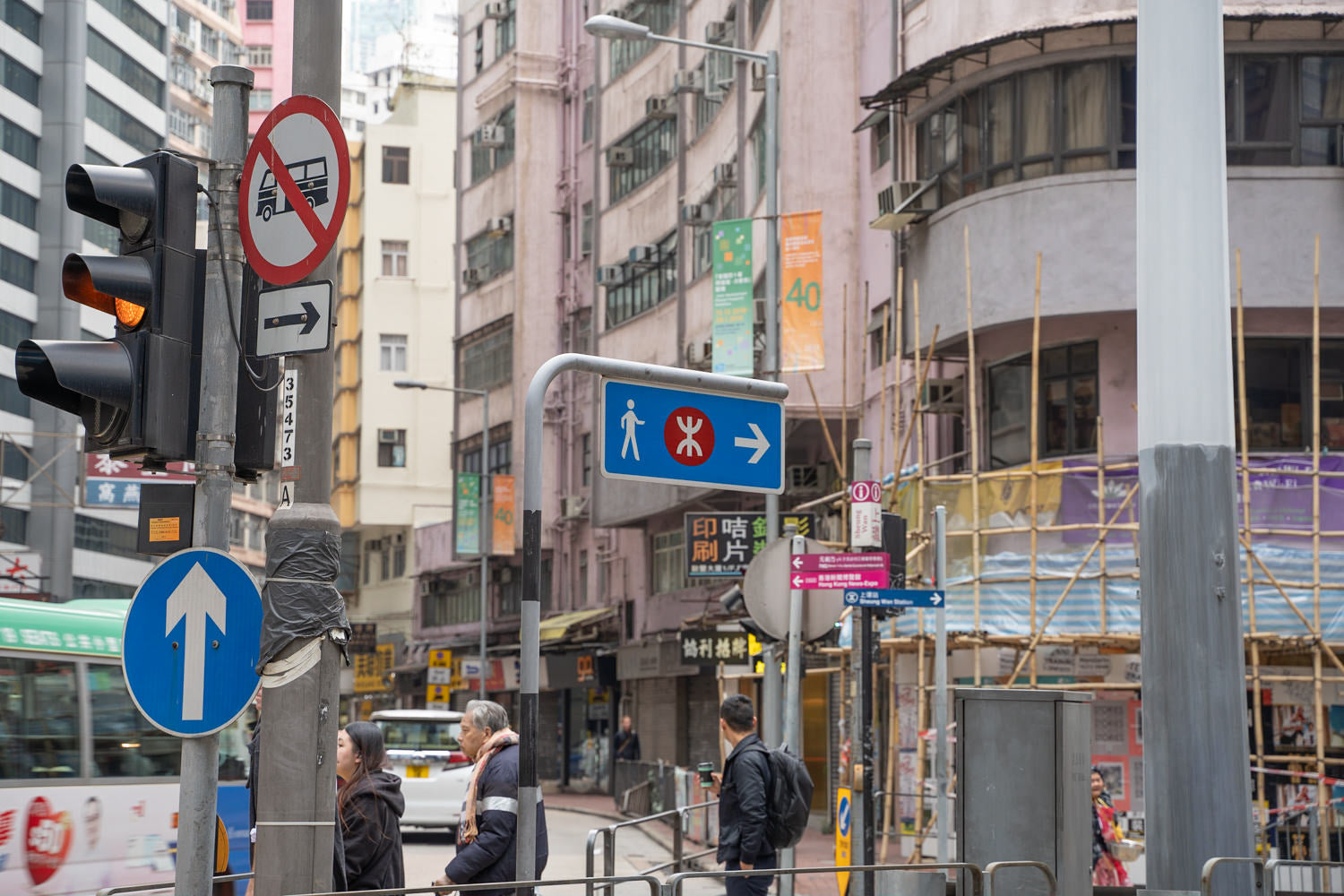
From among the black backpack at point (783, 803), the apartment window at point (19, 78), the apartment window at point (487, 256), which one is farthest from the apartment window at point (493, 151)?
the black backpack at point (783, 803)

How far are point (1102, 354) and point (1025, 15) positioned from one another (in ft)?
13.3

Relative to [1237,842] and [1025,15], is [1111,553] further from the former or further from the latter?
[1237,842]

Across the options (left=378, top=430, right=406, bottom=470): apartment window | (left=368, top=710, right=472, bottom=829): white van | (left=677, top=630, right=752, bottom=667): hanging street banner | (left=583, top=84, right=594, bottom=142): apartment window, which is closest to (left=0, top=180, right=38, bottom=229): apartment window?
(left=378, top=430, right=406, bottom=470): apartment window

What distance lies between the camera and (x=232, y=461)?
5828mm

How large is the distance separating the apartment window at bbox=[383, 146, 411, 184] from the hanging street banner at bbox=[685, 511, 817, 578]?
48.3 metres

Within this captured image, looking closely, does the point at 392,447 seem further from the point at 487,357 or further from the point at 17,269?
the point at 487,357

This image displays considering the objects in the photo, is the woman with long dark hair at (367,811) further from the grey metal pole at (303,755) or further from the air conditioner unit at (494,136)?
the air conditioner unit at (494,136)

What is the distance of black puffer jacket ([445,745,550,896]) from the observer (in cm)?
826

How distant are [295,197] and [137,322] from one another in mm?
657

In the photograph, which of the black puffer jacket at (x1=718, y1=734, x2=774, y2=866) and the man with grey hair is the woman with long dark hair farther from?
the black puffer jacket at (x1=718, y1=734, x2=774, y2=866)

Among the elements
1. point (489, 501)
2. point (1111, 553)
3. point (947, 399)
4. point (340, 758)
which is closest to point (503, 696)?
point (489, 501)

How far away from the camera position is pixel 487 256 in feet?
179

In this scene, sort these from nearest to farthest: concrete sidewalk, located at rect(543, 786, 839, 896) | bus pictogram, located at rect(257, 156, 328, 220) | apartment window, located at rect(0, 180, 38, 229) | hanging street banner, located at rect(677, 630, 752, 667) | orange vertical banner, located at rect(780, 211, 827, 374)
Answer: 1. bus pictogram, located at rect(257, 156, 328, 220)
2. concrete sidewalk, located at rect(543, 786, 839, 896)
3. orange vertical banner, located at rect(780, 211, 827, 374)
4. hanging street banner, located at rect(677, 630, 752, 667)
5. apartment window, located at rect(0, 180, 38, 229)

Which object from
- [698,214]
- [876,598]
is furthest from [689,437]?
[698,214]
